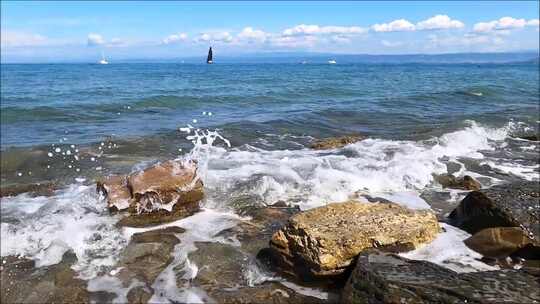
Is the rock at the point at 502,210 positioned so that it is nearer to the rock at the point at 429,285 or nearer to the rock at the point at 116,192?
the rock at the point at 429,285

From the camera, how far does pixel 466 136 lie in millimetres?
15672

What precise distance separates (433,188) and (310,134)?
692 cm

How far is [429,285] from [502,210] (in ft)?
9.42

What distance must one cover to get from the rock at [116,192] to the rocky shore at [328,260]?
81 millimetres

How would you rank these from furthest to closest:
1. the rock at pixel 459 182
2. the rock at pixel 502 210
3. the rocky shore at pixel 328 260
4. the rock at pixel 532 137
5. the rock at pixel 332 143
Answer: the rock at pixel 532 137, the rock at pixel 332 143, the rock at pixel 459 182, the rock at pixel 502 210, the rocky shore at pixel 328 260

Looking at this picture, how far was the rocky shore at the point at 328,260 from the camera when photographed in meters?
4.72

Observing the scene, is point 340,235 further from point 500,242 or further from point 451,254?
point 500,242

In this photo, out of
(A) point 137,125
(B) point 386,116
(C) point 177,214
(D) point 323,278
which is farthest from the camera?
(B) point 386,116

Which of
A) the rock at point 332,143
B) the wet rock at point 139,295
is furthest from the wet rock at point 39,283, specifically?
the rock at point 332,143

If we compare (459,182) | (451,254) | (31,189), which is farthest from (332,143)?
(31,189)

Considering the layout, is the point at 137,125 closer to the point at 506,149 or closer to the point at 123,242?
the point at 123,242

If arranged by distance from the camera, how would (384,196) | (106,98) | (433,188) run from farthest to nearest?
(106,98)
(433,188)
(384,196)

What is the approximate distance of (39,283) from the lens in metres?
5.70

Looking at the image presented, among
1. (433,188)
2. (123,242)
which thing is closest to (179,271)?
(123,242)
